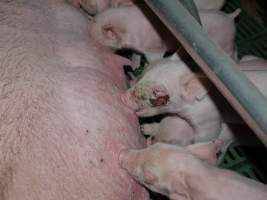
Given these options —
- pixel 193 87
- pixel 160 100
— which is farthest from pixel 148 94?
pixel 193 87

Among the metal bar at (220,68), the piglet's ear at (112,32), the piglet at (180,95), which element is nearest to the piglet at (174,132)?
the piglet at (180,95)

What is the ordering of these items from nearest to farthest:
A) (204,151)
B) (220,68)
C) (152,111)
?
(220,68), (204,151), (152,111)

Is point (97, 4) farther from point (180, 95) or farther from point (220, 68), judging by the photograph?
point (220, 68)

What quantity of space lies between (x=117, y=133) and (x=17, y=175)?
314 mm

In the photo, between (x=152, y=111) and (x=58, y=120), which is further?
(x=152, y=111)

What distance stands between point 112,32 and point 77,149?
28.7 inches

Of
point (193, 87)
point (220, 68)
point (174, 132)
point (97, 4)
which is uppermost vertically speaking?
point (220, 68)

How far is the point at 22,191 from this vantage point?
1.29 m

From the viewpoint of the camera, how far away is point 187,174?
1.29 m

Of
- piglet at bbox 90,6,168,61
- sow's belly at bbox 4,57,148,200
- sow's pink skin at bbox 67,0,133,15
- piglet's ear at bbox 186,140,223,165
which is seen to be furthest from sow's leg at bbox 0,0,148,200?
sow's pink skin at bbox 67,0,133,15

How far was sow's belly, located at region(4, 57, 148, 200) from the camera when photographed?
1.30m

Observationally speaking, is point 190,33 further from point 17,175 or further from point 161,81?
point 17,175

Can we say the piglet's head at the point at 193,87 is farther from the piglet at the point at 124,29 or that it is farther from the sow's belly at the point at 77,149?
the piglet at the point at 124,29

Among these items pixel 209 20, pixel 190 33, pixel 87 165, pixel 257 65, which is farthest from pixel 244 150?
pixel 190 33
